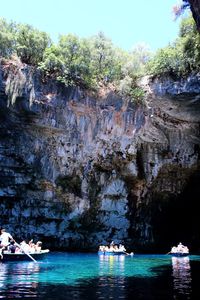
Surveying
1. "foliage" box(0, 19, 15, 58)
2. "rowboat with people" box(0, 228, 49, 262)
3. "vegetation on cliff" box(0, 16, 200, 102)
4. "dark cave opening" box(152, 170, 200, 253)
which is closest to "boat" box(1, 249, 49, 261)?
"rowboat with people" box(0, 228, 49, 262)

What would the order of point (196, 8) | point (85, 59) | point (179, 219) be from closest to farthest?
1. point (196, 8)
2. point (85, 59)
3. point (179, 219)

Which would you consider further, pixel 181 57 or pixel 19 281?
pixel 181 57

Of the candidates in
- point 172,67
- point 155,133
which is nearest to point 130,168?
point 155,133

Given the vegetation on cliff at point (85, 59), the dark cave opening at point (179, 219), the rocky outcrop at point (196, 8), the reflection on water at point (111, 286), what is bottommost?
the reflection on water at point (111, 286)

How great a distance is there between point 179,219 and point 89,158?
35.0 feet

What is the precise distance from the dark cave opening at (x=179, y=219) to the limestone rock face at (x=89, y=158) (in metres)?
0.47

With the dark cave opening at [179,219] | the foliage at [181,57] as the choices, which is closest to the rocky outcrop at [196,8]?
the foliage at [181,57]

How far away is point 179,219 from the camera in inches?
1236

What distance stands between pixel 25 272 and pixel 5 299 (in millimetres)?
5360

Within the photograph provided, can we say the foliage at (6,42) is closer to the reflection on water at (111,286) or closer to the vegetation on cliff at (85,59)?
the vegetation on cliff at (85,59)

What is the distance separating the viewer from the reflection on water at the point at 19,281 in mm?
9109

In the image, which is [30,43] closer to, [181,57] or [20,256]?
[181,57]

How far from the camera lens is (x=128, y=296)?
28.8ft

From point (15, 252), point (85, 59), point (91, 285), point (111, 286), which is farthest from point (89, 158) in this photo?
point (111, 286)
